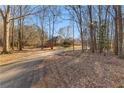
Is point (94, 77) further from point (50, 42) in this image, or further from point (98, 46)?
point (50, 42)

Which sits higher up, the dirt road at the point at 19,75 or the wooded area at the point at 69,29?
the wooded area at the point at 69,29

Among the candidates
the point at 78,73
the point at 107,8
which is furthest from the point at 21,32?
the point at 78,73

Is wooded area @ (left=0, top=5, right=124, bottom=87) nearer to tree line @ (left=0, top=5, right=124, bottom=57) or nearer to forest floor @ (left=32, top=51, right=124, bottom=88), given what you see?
tree line @ (left=0, top=5, right=124, bottom=57)

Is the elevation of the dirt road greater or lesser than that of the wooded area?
lesser

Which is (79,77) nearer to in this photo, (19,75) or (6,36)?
(19,75)

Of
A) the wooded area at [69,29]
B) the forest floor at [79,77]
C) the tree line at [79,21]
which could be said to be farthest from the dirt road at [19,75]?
the wooded area at [69,29]

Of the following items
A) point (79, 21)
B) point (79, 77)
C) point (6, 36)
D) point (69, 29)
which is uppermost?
point (79, 21)

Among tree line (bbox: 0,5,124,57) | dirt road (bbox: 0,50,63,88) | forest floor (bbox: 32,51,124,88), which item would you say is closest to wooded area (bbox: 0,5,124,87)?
tree line (bbox: 0,5,124,57)

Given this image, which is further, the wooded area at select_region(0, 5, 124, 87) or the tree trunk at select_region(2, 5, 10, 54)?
the wooded area at select_region(0, 5, 124, 87)

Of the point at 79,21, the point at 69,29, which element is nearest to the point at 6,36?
the point at 69,29

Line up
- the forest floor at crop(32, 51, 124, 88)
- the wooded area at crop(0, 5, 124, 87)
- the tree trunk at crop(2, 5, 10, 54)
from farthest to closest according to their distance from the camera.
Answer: the wooded area at crop(0, 5, 124, 87), the tree trunk at crop(2, 5, 10, 54), the forest floor at crop(32, 51, 124, 88)

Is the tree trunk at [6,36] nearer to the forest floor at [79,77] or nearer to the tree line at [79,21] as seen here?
the tree line at [79,21]

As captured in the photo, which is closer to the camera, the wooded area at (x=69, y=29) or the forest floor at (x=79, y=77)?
the forest floor at (x=79, y=77)

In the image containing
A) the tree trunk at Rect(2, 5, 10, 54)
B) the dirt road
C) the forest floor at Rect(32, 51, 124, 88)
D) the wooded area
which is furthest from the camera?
the wooded area
